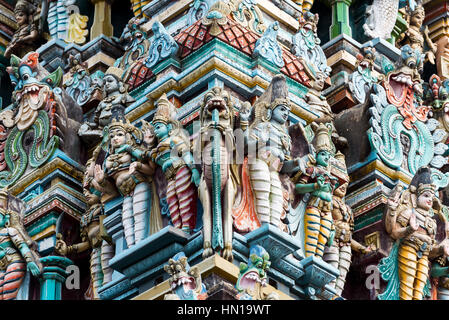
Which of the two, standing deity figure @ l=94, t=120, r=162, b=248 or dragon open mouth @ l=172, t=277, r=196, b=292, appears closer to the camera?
dragon open mouth @ l=172, t=277, r=196, b=292

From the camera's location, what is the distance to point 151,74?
27.5 m

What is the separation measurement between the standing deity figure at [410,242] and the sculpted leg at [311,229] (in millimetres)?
1324

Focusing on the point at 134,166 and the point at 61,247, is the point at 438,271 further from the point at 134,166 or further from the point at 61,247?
the point at 61,247

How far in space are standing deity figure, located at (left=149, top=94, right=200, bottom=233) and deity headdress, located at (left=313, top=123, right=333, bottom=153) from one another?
182 centimetres

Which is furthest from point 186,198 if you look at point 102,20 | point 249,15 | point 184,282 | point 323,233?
point 102,20

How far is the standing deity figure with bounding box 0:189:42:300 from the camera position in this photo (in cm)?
2695

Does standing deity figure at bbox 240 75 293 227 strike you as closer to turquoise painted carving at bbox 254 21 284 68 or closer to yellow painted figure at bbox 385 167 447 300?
turquoise painted carving at bbox 254 21 284 68

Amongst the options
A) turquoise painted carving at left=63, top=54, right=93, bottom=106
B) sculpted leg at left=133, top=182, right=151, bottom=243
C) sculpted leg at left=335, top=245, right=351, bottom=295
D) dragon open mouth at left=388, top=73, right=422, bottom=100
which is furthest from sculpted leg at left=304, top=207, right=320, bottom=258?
turquoise painted carving at left=63, top=54, right=93, bottom=106

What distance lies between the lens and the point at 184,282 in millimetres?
23891

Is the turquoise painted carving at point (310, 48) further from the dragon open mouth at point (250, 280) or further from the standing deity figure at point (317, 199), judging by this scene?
the dragon open mouth at point (250, 280)

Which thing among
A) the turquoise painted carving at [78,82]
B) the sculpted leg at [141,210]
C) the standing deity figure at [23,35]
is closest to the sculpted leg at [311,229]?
the sculpted leg at [141,210]

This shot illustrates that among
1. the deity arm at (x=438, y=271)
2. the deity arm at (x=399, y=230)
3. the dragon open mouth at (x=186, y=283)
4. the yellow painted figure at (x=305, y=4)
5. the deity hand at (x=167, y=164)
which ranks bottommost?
the dragon open mouth at (x=186, y=283)

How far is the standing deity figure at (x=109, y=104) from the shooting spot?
27734 mm

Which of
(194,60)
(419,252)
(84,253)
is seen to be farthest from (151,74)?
(419,252)
